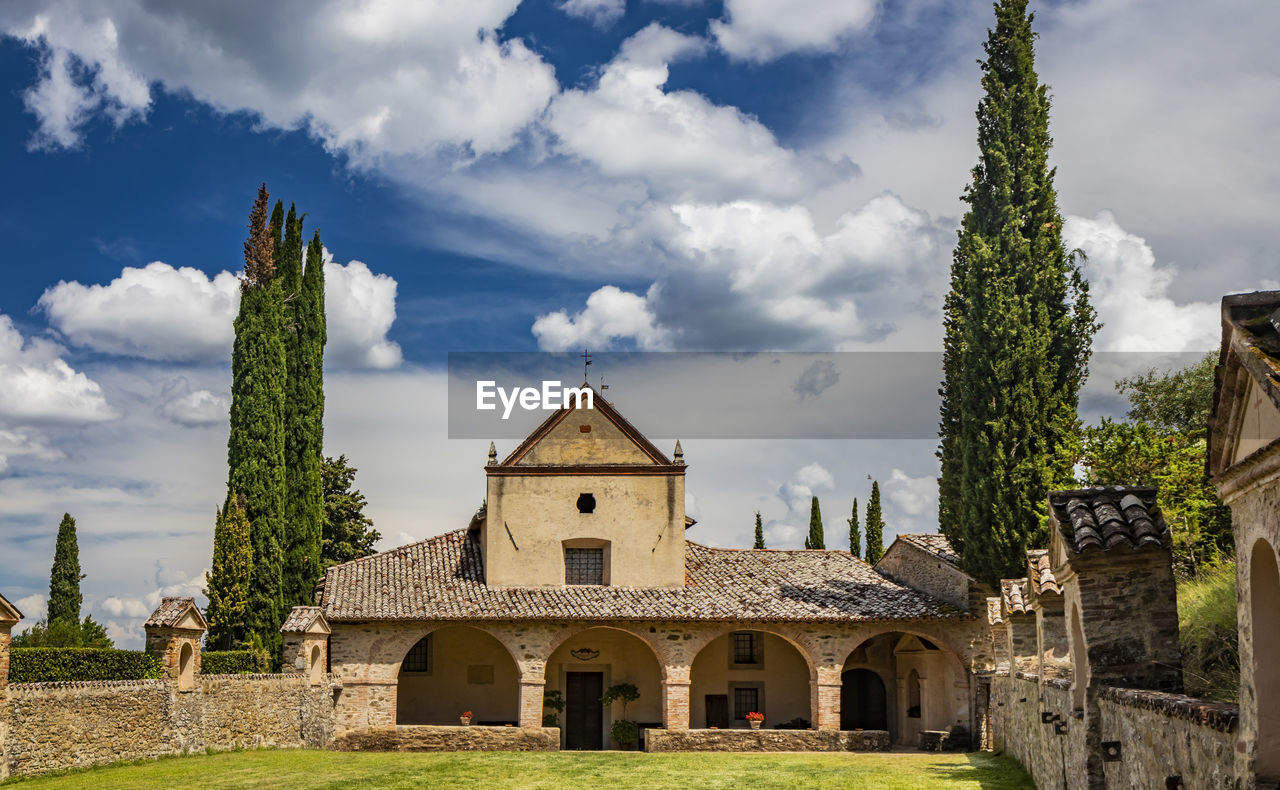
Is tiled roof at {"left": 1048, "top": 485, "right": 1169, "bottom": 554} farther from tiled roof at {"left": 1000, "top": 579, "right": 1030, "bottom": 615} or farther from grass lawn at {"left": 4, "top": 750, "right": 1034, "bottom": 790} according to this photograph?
tiled roof at {"left": 1000, "top": 579, "right": 1030, "bottom": 615}

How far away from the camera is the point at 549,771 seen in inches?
807

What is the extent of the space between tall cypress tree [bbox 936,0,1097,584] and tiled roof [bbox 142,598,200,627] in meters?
17.4

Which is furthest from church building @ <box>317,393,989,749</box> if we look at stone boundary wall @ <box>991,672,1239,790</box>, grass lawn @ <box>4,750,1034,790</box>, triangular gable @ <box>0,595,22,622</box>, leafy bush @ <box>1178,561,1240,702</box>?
leafy bush @ <box>1178,561,1240,702</box>

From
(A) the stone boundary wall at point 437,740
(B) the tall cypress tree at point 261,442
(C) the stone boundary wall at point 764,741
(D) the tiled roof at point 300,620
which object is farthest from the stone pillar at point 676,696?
(B) the tall cypress tree at point 261,442

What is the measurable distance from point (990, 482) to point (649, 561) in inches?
369

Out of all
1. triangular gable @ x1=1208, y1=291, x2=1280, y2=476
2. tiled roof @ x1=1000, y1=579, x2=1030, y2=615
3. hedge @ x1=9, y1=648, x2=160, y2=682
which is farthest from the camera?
hedge @ x1=9, y1=648, x2=160, y2=682

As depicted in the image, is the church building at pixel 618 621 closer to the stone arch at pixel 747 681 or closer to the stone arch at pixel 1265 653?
the stone arch at pixel 747 681

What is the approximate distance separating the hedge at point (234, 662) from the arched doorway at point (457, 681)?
14.7ft

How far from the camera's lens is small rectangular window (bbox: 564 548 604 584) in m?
29.7

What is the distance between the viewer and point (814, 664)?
27.8 meters

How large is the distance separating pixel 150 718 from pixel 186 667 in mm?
1496

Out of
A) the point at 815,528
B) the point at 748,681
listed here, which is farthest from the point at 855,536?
the point at 748,681

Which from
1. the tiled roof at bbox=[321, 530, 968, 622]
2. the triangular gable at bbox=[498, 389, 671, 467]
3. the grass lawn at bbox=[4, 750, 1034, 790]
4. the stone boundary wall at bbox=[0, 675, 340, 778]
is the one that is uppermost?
the triangular gable at bbox=[498, 389, 671, 467]

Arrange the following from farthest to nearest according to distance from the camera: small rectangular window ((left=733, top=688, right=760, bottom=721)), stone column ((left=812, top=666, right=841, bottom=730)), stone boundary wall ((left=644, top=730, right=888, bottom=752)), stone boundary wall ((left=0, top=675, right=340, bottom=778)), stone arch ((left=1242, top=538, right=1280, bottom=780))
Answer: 1. small rectangular window ((left=733, top=688, right=760, bottom=721))
2. stone column ((left=812, top=666, right=841, bottom=730))
3. stone boundary wall ((left=644, top=730, right=888, bottom=752))
4. stone boundary wall ((left=0, top=675, right=340, bottom=778))
5. stone arch ((left=1242, top=538, right=1280, bottom=780))
